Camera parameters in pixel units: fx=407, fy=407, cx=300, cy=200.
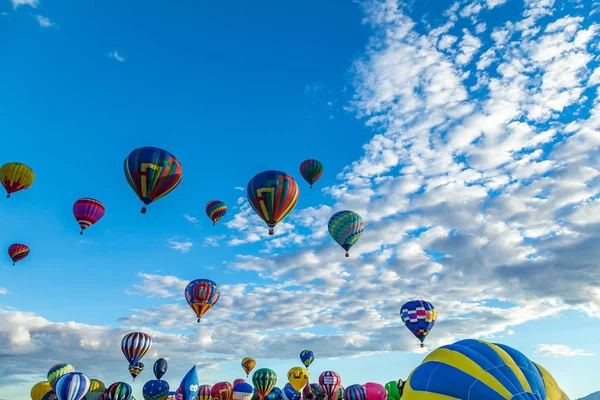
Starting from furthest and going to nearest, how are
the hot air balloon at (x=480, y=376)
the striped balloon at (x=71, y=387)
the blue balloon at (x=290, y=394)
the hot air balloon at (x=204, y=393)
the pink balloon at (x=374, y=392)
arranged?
the blue balloon at (x=290, y=394) < the hot air balloon at (x=204, y=393) < the pink balloon at (x=374, y=392) < the striped balloon at (x=71, y=387) < the hot air balloon at (x=480, y=376)

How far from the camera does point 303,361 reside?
65.0 metres

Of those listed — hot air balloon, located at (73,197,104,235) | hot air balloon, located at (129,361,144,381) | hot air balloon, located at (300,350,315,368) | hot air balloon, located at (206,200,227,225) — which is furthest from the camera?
hot air balloon, located at (300,350,315,368)

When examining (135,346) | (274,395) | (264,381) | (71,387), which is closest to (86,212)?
(71,387)

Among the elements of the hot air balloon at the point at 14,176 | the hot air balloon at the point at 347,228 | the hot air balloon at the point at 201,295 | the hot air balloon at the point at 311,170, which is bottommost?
the hot air balloon at the point at 201,295

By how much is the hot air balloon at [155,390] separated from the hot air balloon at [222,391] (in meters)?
5.66

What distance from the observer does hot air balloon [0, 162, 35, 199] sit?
4475 cm

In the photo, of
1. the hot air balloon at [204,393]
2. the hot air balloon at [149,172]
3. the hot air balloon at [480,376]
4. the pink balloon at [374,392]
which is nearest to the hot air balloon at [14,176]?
the hot air balloon at [149,172]

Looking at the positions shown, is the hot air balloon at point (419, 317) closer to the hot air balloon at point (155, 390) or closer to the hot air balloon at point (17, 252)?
the hot air balloon at point (155, 390)

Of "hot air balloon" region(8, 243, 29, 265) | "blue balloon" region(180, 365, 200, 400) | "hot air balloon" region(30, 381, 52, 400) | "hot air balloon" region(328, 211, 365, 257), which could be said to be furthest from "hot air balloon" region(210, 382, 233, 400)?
"hot air balloon" region(8, 243, 29, 265)

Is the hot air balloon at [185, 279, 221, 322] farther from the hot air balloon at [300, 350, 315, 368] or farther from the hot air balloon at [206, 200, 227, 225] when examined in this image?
the hot air balloon at [300, 350, 315, 368]

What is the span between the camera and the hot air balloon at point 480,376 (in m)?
9.50

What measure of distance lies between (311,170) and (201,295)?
18951mm

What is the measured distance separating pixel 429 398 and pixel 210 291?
3613 centimetres

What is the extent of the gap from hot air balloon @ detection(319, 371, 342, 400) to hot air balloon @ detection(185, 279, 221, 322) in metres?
17.1
